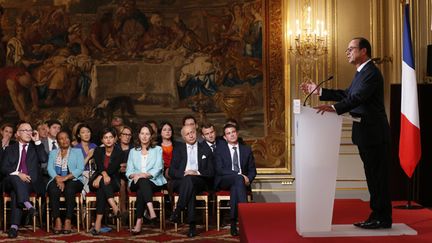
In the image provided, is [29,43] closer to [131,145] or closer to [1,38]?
[1,38]

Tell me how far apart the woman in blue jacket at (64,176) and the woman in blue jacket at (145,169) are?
25.6 inches

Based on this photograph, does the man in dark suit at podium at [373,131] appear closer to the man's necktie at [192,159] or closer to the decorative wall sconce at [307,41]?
the man's necktie at [192,159]

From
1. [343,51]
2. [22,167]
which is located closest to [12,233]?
[22,167]

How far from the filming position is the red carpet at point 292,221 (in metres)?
5.78

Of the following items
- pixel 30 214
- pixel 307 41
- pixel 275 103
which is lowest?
pixel 30 214

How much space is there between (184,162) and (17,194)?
2.08 meters

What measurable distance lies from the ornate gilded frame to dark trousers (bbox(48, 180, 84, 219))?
2.87m

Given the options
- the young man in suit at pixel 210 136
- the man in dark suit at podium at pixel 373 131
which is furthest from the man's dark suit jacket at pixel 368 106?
the young man in suit at pixel 210 136

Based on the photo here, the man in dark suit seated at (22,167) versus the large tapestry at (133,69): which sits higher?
the large tapestry at (133,69)

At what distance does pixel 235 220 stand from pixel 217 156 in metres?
1.05

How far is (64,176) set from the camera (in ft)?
30.7

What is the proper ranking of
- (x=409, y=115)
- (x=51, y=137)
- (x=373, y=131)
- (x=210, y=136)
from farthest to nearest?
(x=51, y=137) < (x=210, y=136) < (x=409, y=115) < (x=373, y=131)

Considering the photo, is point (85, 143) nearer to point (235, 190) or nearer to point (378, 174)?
point (235, 190)

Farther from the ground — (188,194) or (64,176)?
(64,176)
